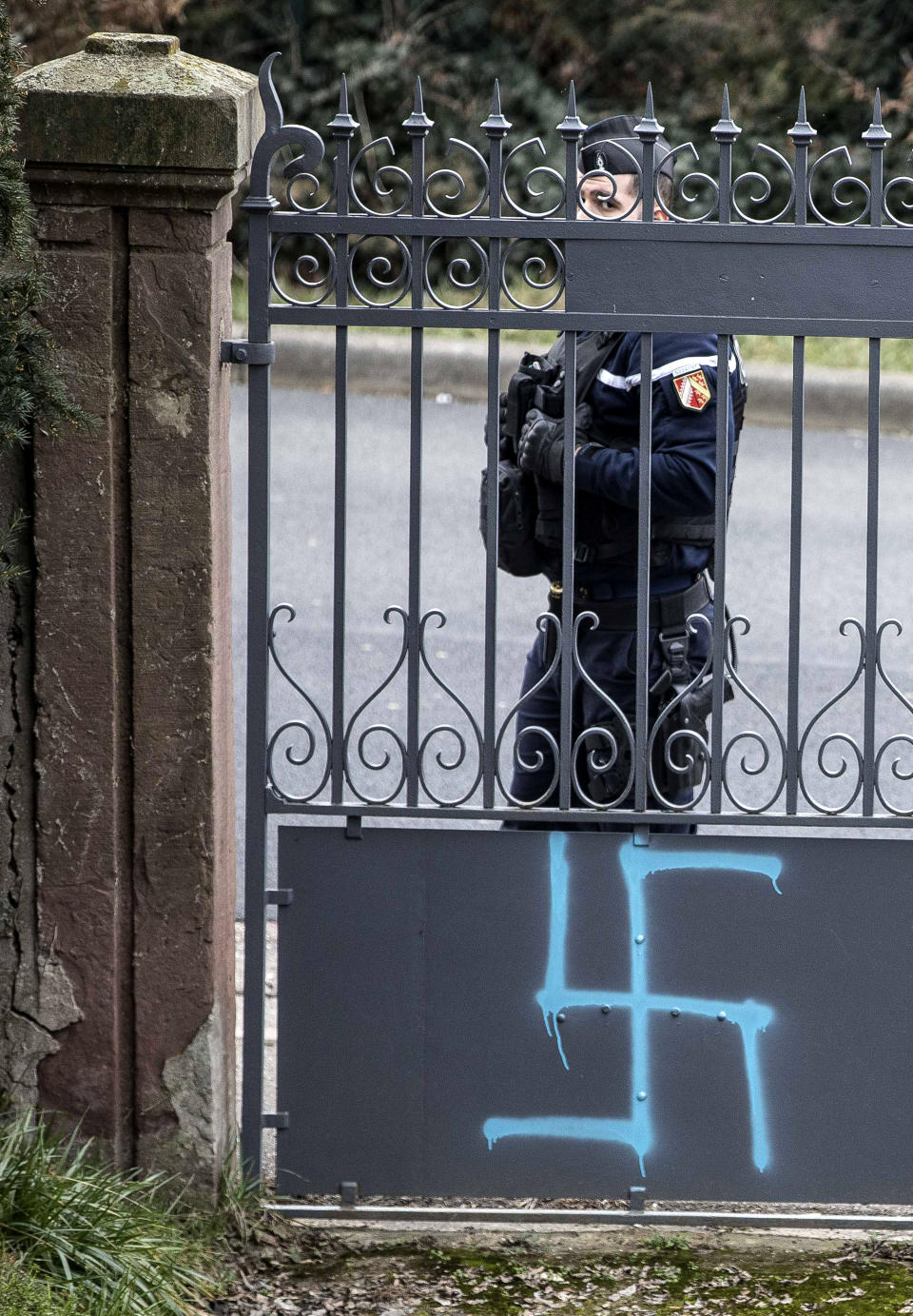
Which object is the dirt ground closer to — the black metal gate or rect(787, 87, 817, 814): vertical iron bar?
the black metal gate

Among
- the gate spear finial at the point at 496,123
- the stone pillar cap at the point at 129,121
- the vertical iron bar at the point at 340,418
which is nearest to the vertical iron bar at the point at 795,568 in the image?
the gate spear finial at the point at 496,123

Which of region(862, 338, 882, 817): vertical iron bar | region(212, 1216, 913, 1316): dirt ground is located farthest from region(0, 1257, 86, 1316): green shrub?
region(862, 338, 882, 817): vertical iron bar

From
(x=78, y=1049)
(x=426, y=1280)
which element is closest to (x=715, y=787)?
(x=426, y=1280)

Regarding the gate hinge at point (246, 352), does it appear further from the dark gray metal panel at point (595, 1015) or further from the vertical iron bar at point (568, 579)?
the dark gray metal panel at point (595, 1015)

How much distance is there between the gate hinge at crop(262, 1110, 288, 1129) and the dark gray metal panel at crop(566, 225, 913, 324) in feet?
5.53

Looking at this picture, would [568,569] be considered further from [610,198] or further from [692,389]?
[610,198]

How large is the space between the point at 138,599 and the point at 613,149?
1.33m

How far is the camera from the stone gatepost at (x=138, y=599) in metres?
2.94

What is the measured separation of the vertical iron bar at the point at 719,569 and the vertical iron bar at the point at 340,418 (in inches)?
27.8

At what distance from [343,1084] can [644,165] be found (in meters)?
1.87

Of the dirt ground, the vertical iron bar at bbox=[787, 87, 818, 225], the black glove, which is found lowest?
the dirt ground

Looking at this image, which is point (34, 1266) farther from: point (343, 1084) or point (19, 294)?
point (19, 294)

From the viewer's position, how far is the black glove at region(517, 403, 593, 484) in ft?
11.5

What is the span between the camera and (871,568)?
10.6 feet
